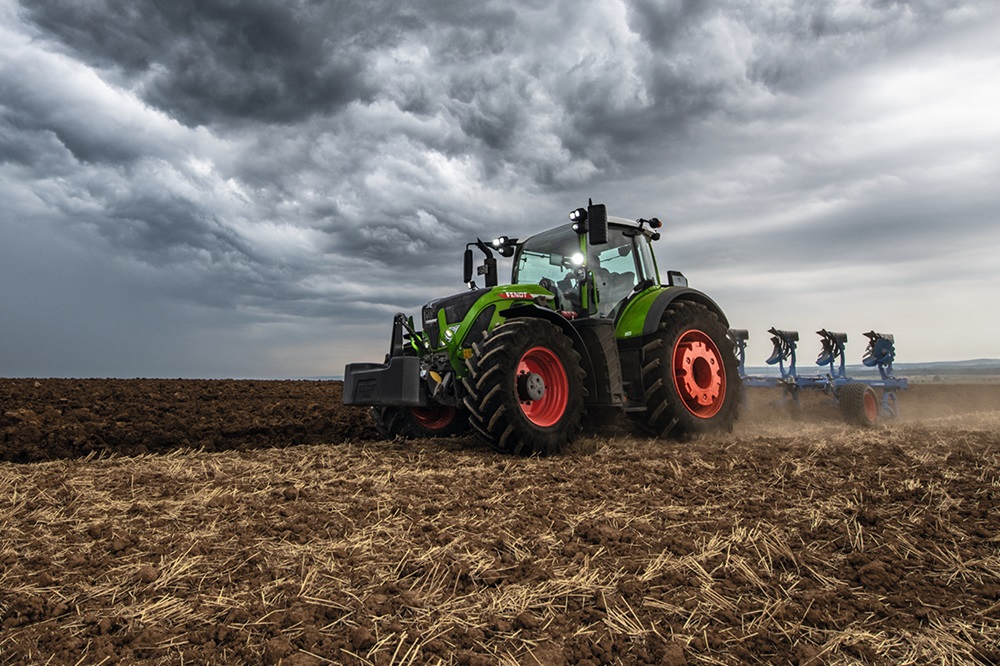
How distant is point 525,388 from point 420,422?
6.53 ft

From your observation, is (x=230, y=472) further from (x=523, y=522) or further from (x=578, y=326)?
(x=578, y=326)

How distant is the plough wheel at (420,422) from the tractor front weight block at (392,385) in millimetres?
996

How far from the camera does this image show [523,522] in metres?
3.48

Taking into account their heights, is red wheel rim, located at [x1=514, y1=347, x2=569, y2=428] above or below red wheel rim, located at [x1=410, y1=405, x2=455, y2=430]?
above

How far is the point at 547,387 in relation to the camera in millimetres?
6008

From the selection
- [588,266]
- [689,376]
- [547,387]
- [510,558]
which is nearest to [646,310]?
[588,266]

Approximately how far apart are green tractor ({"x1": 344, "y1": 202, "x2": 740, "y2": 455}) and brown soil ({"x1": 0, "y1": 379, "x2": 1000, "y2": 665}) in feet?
1.87

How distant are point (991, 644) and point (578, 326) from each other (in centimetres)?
455

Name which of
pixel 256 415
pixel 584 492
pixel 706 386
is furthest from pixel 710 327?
pixel 256 415

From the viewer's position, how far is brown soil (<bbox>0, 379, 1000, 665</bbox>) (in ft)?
7.37

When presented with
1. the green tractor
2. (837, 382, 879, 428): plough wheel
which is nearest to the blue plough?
(837, 382, 879, 428): plough wheel

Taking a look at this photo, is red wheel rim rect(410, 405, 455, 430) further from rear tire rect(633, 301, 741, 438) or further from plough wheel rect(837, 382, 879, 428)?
plough wheel rect(837, 382, 879, 428)

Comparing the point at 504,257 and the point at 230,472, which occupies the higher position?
the point at 504,257

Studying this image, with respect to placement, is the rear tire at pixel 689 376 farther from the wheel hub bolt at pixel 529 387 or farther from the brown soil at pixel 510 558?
the wheel hub bolt at pixel 529 387
